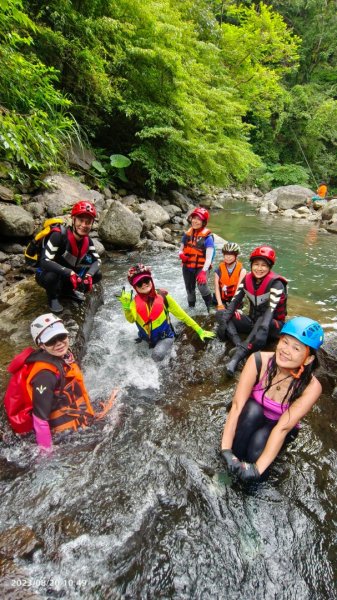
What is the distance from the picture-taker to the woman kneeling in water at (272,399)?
2.55 metres

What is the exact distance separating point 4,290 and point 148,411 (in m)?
3.77

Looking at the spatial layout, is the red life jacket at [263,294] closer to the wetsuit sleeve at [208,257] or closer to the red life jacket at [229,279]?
the red life jacket at [229,279]

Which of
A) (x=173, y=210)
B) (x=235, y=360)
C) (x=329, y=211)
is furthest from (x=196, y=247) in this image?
(x=329, y=211)

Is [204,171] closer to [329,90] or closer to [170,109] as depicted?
[170,109]

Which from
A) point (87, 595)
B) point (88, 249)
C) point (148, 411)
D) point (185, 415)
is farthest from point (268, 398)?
point (88, 249)

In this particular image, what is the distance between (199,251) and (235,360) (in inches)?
85.6

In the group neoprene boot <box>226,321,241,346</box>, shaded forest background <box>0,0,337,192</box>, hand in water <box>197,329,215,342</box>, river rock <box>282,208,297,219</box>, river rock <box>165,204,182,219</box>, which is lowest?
hand in water <box>197,329,215,342</box>

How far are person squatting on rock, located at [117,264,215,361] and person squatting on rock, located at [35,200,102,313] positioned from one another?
83 cm

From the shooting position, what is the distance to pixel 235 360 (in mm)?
4449

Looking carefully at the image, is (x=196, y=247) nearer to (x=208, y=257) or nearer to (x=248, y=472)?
(x=208, y=257)

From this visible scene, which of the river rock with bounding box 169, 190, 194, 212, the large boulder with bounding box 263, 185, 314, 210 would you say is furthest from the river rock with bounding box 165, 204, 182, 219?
the large boulder with bounding box 263, 185, 314, 210

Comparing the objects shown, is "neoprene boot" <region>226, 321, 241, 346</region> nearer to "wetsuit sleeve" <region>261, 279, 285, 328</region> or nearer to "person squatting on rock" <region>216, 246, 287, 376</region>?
"person squatting on rock" <region>216, 246, 287, 376</region>

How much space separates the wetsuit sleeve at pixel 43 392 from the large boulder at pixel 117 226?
6.41 meters

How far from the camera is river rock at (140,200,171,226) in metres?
11.0
